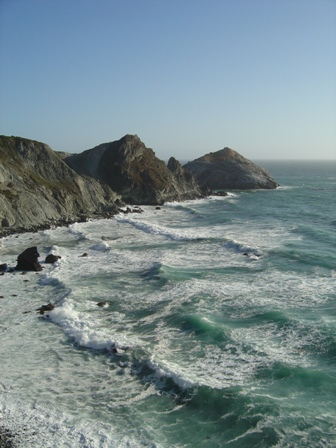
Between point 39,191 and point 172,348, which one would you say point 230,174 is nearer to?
point 39,191

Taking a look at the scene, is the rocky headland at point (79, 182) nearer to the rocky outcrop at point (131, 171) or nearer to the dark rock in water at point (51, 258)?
the rocky outcrop at point (131, 171)

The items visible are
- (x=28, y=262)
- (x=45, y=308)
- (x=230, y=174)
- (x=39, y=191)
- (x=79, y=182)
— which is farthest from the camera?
(x=230, y=174)

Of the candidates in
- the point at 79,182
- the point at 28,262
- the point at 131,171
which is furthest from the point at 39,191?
the point at 28,262

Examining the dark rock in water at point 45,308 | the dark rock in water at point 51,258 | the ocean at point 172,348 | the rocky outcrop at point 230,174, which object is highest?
the rocky outcrop at point 230,174

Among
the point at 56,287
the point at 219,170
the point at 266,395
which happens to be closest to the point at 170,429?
the point at 266,395

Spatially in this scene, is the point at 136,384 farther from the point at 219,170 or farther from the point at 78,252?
the point at 219,170

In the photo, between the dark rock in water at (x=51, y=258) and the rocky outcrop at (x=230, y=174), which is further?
the rocky outcrop at (x=230, y=174)

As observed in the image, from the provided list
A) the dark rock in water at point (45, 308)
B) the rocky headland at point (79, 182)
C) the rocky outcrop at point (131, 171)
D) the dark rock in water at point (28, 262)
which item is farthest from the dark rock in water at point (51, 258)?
the rocky outcrop at point (131, 171)
